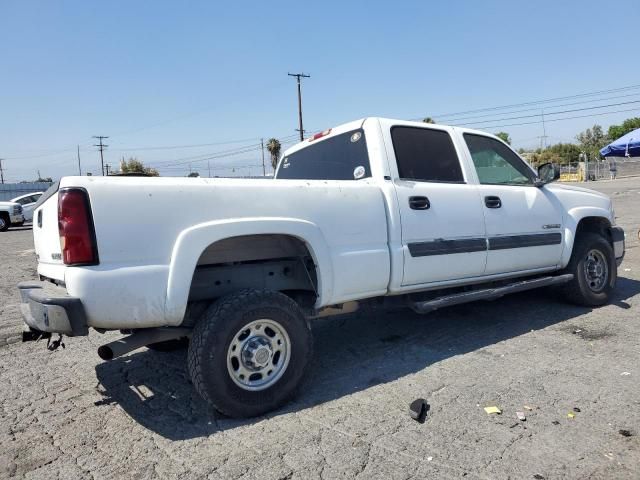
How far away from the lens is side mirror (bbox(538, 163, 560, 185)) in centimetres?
502

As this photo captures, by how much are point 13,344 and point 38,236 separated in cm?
193

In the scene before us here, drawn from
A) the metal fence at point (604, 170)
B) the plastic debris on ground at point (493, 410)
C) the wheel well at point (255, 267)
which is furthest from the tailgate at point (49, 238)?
the metal fence at point (604, 170)

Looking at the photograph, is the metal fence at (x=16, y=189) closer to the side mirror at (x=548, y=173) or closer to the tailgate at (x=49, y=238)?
the tailgate at (x=49, y=238)

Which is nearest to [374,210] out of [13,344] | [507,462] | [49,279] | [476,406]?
[476,406]

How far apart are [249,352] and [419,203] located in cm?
183

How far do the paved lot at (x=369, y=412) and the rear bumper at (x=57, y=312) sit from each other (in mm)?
712

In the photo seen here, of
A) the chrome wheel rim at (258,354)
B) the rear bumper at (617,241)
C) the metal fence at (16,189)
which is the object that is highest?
the metal fence at (16,189)

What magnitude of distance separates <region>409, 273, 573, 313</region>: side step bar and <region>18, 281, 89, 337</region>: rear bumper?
2504 millimetres

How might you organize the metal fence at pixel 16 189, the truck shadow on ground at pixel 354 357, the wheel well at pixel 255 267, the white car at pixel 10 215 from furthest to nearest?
the metal fence at pixel 16 189 < the white car at pixel 10 215 < the wheel well at pixel 255 267 < the truck shadow on ground at pixel 354 357

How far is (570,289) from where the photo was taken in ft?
17.6

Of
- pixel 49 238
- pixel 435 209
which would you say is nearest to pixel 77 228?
pixel 49 238

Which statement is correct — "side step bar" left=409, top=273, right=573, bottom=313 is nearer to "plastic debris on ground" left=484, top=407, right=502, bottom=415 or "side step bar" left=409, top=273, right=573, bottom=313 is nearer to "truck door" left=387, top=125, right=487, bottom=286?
"truck door" left=387, top=125, right=487, bottom=286

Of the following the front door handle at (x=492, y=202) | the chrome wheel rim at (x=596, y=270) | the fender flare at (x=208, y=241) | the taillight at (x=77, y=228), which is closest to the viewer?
the taillight at (x=77, y=228)

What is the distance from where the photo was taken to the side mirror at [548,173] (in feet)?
16.5
